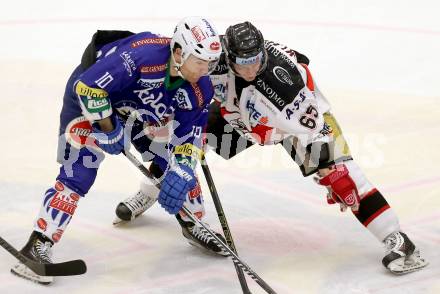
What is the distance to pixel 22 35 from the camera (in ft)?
21.9

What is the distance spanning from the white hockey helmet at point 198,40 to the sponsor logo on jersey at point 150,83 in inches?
4.9

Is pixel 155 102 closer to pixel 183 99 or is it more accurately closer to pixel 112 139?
pixel 183 99

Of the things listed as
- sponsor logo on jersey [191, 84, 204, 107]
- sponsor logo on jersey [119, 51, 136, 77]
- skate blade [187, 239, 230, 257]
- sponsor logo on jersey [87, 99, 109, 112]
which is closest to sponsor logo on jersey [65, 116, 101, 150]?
sponsor logo on jersey [87, 99, 109, 112]

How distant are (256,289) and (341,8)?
11.7ft

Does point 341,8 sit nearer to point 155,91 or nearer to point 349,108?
point 349,108

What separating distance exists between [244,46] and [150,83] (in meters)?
0.40

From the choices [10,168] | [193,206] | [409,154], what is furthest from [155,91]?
[409,154]

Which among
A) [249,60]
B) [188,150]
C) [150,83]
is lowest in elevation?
[188,150]

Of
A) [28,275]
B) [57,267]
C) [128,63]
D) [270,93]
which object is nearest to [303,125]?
[270,93]

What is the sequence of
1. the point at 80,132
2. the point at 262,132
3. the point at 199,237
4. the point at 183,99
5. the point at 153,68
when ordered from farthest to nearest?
1. the point at 199,237
2. the point at 262,132
3. the point at 80,132
4. the point at 183,99
5. the point at 153,68

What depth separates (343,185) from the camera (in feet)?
13.3

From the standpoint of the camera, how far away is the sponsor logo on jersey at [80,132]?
390 cm

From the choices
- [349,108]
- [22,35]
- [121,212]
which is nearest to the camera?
[121,212]

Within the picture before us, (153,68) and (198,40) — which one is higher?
(198,40)
